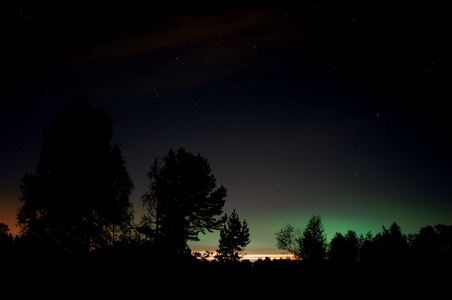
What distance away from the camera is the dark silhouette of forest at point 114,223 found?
340 inches

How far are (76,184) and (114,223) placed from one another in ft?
13.0

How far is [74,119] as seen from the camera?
1596cm

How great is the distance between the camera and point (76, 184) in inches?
599

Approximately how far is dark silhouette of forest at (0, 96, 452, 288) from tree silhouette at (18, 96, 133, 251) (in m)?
0.06

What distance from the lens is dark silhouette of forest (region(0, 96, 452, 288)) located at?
864 cm

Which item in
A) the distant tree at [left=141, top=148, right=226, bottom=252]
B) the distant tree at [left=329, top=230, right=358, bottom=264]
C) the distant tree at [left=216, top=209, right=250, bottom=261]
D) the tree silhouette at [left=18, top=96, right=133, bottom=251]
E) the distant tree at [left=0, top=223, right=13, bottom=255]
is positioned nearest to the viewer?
the distant tree at [left=0, top=223, right=13, bottom=255]

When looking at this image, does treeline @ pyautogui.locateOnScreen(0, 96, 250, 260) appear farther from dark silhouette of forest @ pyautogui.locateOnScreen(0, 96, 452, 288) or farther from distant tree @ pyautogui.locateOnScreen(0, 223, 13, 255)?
distant tree @ pyautogui.locateOnScreen(0, 223, 13, 255)

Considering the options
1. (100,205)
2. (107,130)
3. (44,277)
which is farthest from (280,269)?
(107,130)

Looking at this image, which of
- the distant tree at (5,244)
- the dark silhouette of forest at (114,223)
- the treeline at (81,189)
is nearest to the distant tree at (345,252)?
the dark silhouette of forest at (114,223)

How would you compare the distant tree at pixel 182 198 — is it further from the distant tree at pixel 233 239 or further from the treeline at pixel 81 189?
the distant tree at pixel 233 239

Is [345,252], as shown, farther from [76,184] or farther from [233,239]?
[233,239]

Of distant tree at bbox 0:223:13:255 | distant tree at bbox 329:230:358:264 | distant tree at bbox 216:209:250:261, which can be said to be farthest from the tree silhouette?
distant tree at bbox 216:209:250:261

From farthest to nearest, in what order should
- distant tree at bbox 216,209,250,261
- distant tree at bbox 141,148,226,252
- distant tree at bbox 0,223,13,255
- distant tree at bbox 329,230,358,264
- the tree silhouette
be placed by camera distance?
distant tree at bbox 216,209,250,261 → distant tree at bbox 141,148,226,252 → the tree silhouette → distant tree at bbox 329,230,358,264 → distant tree at bbox 0,223,13,255

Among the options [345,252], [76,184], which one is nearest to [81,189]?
[76,184]
